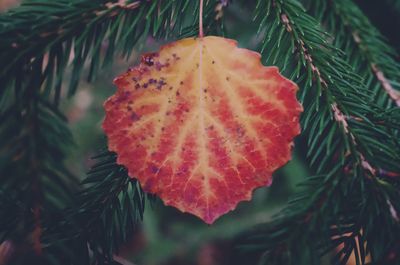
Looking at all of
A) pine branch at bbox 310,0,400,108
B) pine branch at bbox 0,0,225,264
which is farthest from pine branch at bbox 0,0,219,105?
pine branch at bbox 310,0,400,108

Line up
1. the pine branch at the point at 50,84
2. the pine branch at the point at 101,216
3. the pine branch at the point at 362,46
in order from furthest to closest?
the pine branch at the point at 362,46
the pine branch at the point at 101,216
the pine branch at the point at 50,84

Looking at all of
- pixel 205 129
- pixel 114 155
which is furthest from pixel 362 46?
pixel 114 155

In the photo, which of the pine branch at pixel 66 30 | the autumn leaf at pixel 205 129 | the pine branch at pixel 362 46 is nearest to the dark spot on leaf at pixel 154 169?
the autumn leaf at pixel 205 129

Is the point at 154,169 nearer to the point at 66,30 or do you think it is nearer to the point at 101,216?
the point at 101,216

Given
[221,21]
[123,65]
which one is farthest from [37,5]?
Answer: [123,65]

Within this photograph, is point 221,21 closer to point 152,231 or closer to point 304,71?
point 304,71

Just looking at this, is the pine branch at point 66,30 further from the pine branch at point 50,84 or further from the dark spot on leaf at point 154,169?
the dark spot on leaf at point 154,169
